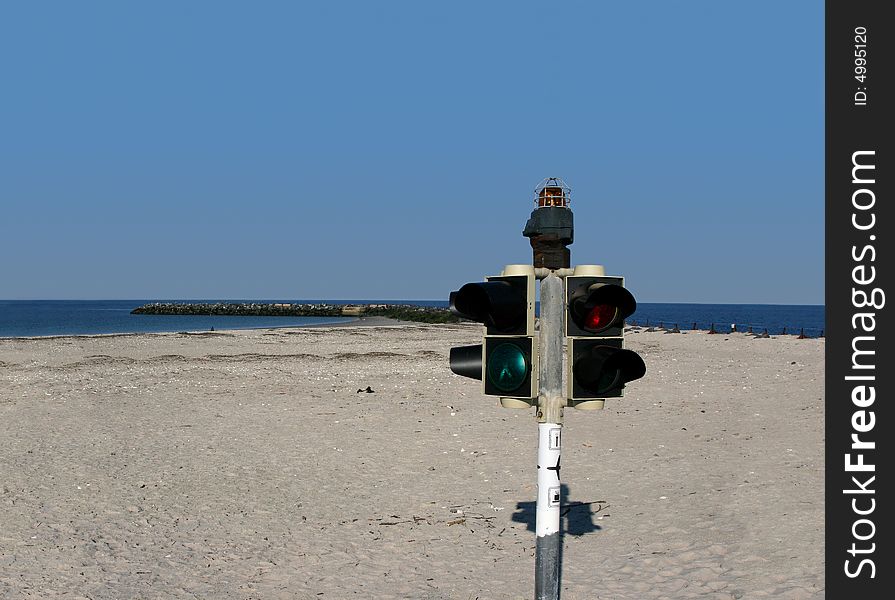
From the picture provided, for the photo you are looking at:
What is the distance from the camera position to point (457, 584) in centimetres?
855

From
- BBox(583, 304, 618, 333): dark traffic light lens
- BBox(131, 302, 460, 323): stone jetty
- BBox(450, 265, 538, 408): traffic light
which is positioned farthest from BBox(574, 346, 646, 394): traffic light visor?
BBox(131, 302, 460, 323): stone jetty

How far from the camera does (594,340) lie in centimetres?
510

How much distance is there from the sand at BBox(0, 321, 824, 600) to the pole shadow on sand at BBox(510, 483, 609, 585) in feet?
0.19

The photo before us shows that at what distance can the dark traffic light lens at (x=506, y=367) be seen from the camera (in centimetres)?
515

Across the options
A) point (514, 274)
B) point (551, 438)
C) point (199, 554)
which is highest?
point (514, 274)

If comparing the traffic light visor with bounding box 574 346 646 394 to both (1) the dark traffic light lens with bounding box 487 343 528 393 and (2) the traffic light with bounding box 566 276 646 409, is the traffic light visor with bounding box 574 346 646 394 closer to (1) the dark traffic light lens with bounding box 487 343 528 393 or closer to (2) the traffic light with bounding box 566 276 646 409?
(2) the traffic light with bounding box 566 276 646 409

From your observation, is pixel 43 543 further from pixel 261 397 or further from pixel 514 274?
pixel 261 397

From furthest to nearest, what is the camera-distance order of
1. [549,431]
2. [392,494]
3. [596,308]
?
[392,494], [549,431], [596,308]

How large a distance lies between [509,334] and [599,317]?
23.7 inches

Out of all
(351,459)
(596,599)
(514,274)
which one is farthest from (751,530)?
(351,459)

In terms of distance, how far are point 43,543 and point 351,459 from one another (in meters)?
5.95

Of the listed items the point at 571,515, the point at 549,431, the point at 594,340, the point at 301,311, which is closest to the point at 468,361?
the point at 549,431

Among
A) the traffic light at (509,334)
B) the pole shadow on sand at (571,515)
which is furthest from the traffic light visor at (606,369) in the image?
the pole shadow on sand at (571,515)

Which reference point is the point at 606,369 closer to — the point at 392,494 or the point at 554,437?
the point at 554,437
